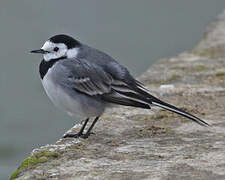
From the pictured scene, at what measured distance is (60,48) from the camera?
245 inches

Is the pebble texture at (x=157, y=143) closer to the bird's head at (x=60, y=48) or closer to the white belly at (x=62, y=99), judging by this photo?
the white belly at (x=62, y=99)

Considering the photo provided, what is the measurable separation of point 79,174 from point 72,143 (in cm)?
94

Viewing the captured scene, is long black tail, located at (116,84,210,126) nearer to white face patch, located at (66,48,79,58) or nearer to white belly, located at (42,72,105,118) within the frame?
white belly, located at (42,72,105,118)

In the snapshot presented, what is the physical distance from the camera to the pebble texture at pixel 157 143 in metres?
4.52

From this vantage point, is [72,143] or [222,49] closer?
[72,143]

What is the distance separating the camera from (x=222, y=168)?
4516 mm

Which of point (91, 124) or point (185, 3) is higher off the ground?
point (185, 3)

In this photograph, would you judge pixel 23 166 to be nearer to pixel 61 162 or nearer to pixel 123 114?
pixel 61 162

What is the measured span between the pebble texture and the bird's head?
30.8 inches

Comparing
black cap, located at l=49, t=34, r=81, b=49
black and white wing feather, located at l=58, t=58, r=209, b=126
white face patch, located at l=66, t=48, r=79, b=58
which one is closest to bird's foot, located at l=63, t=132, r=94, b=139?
black and white wing feather, located at l=58, t=58, r=209, b=126

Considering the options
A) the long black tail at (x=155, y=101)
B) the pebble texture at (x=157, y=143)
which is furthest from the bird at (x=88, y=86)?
the pebble texture at (x=157, y=143)

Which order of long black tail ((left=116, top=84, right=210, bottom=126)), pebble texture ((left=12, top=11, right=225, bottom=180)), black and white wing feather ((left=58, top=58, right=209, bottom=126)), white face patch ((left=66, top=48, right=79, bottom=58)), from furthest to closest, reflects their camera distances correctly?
white face patch ((left=66, top=48, right=79, bottom=58))
black and white wing feather ((left=58, top=58, right=209, bottom=126))
long black tail ((left=116, top=84, right=210, bottom=126))
pebble texture ((left=12, top=11, right=225, bottom=180))

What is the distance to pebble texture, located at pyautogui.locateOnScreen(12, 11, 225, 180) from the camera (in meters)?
4.52

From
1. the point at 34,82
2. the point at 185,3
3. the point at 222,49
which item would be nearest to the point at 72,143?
the point at 222,49
